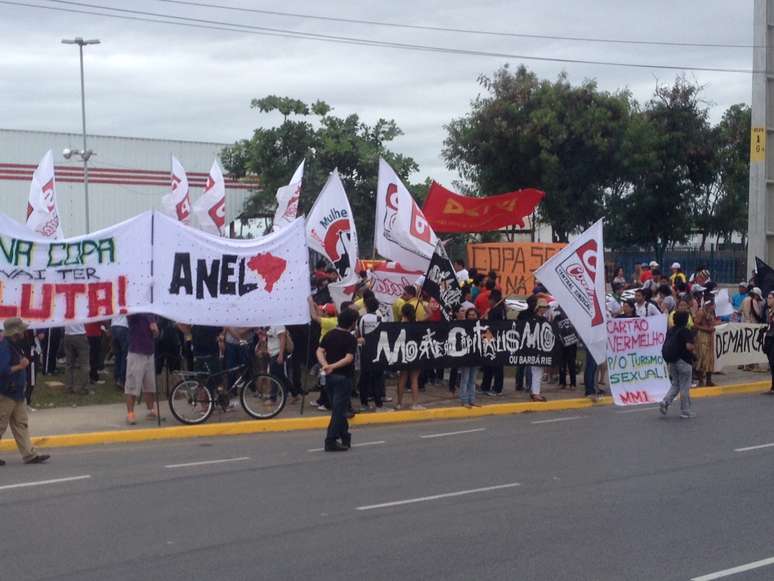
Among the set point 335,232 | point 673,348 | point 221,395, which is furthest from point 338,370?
point 673,348

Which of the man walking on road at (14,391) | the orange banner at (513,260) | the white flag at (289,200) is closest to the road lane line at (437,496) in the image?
the man walking on road at (14,391)

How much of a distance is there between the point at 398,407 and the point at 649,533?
8608 millimetres

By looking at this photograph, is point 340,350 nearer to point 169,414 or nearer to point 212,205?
point 169,414

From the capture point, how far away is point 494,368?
62.5ft

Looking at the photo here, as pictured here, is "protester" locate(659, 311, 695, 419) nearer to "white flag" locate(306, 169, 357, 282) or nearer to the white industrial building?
"white flag" locate(306, 169, 357, 282)

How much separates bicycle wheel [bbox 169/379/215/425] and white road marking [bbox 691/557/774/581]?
Result: 924 centimetres

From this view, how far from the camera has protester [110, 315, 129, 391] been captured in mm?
18000

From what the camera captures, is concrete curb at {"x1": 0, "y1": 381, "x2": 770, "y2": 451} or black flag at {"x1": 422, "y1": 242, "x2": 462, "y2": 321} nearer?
concrete curb at {"x1": 0, "y1": 381, "x2": 770, "y2": 451}

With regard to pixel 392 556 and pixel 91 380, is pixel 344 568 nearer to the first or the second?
pixel 392 556

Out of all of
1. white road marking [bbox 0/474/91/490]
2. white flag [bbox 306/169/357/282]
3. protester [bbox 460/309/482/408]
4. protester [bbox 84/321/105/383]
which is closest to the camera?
white road marking [bbox 0/474/91/490]

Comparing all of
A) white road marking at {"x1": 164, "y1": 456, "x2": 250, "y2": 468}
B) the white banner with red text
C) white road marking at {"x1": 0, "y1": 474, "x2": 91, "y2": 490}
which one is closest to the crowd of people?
the white banner with red text

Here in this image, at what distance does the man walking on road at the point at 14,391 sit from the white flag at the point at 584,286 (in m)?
8.34

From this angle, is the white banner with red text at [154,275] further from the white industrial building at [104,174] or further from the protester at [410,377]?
the white industrial building at [104,174]

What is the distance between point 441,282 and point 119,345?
5403 mm
